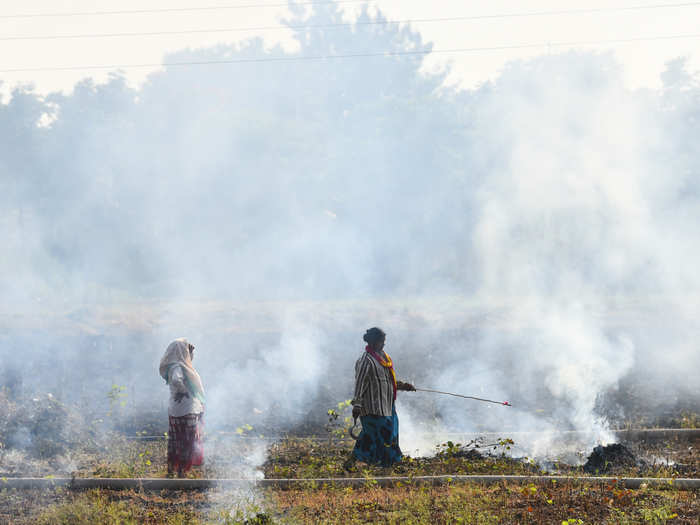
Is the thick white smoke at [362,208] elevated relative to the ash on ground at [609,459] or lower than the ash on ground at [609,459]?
elevated

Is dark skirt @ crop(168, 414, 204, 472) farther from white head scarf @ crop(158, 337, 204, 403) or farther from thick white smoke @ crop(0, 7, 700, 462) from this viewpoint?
thick white smoke @ crop(0, 7, 700, 462)

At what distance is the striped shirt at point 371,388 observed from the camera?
828 centimetres

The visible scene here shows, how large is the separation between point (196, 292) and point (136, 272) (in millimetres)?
3495

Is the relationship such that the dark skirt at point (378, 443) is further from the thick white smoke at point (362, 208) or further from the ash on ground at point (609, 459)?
the thick white smoke at point (362, 208)

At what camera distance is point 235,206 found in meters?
27.3

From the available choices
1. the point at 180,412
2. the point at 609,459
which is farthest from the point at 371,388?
the point at 609,459

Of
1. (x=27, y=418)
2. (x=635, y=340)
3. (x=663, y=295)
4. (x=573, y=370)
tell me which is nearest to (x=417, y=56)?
(x=663, y=295)

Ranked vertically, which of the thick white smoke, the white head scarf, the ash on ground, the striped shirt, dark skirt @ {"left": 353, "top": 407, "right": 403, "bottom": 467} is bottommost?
the ash on ground

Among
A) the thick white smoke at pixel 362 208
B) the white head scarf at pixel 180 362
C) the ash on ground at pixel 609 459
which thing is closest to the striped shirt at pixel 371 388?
the white head scarf at pixel 180 362

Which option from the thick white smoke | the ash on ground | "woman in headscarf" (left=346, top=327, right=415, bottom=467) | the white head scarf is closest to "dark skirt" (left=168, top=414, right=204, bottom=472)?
the white head scarf

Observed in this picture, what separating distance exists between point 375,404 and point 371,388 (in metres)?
0.20

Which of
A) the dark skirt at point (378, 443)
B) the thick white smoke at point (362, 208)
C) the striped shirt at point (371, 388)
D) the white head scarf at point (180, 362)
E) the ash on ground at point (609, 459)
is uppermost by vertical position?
the thick white smoke at point (362, 208)

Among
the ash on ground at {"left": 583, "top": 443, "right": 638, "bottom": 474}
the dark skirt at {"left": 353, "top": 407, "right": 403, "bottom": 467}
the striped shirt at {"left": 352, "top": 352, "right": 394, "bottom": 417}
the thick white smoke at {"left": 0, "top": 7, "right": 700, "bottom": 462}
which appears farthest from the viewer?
the thick white smoke at {"left": 0, "top": 7, "right": 700, "bottom": 462}

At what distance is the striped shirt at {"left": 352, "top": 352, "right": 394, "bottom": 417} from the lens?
828 centimetres
